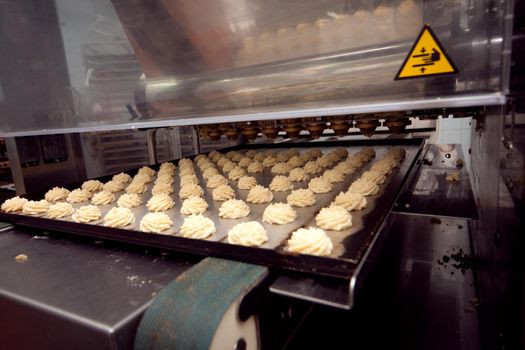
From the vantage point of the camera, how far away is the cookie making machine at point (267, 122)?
875 mm

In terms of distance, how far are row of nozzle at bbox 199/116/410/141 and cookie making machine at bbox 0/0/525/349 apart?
23 mm

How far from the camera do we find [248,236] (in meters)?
1.18

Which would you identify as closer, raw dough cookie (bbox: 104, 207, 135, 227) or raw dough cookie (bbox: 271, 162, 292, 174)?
raw dough cookie (bbox: 104, 207, 135, 227)

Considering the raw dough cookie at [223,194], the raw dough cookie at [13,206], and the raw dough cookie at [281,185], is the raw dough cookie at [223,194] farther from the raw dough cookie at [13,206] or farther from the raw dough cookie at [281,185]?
the raw dough cookie at [13,206]

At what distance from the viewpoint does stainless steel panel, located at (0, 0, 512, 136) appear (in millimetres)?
929

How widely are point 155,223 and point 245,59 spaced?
83cm

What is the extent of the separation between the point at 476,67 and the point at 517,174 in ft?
1.04

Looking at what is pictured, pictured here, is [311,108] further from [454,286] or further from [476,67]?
[454,286]

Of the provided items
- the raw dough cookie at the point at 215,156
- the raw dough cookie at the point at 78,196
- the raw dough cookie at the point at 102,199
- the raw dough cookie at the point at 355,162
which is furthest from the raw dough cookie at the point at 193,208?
the raw dough cookie at the point at 215,156

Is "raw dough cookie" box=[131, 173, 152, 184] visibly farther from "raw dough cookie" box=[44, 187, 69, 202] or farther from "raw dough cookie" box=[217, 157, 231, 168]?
"raw dough cookie" box=[217, 157, 231, 168]

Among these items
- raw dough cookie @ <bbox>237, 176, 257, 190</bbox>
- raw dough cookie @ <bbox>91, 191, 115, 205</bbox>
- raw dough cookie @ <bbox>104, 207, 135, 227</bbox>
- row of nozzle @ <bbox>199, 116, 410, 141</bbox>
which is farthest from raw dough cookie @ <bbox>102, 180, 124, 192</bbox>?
row of nozzle @ <bbox>199, 116, 410, 141</bbox>

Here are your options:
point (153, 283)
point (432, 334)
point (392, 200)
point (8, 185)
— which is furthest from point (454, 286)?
point (8, 185)

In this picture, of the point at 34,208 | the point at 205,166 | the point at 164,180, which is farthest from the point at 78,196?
the point at 205,166

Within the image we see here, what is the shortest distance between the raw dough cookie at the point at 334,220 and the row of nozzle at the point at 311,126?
1054mm
